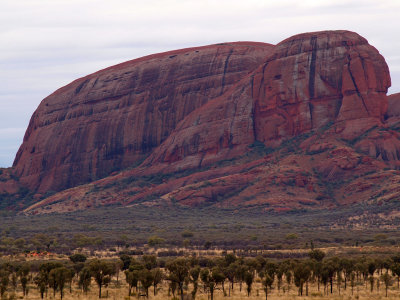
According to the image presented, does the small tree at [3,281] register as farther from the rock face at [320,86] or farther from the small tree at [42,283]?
the rock face at [320,86]

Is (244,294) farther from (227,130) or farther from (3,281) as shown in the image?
(227,130)

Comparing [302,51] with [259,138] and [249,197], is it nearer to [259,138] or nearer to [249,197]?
[259,138]

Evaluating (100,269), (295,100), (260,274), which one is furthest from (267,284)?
(295,100)

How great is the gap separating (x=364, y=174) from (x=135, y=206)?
3652cm

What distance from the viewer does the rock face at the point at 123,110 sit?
14075 cm

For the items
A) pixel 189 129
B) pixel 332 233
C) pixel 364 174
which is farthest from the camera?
pixel 189 129

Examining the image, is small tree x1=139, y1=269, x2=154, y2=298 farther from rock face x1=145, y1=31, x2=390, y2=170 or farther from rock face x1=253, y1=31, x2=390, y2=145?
rock face x1=253, y1=31, x2=390, y2=145

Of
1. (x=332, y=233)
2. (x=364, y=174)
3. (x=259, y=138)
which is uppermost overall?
(x=259, y=138)

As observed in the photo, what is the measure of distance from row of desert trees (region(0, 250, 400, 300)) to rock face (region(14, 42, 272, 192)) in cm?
8935

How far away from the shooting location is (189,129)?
437 feet

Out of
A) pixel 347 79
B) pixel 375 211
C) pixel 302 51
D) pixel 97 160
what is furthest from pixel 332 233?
pixel 97 160

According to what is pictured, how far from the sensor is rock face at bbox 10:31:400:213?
110 m

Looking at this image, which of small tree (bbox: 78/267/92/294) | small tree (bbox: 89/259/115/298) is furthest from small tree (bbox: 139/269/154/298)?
small tree (bbox: 78/267/92/294)

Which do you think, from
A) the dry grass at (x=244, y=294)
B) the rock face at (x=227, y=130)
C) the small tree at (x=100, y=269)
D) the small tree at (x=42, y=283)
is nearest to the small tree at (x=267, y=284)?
the dry grass at (x=244, y=294)
